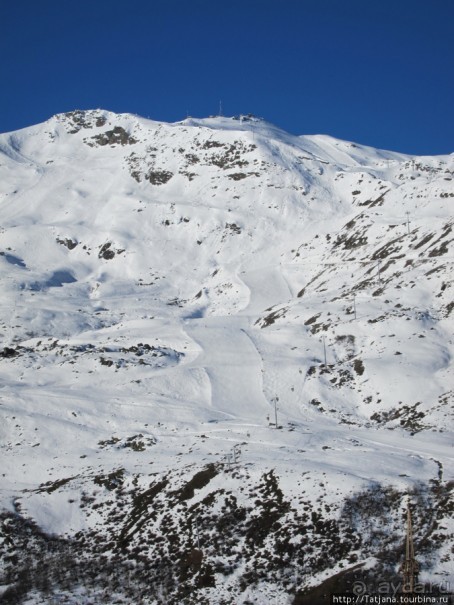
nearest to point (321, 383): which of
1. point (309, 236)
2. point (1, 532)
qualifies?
point (1, 532)

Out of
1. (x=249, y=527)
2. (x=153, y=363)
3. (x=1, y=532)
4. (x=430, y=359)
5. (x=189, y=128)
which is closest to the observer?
(x=249, y=527)

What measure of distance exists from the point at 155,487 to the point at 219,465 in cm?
475

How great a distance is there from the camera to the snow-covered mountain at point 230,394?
Result: 114ft

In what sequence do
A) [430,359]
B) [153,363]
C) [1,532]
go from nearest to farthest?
[1,532], [430,359], [153,363]

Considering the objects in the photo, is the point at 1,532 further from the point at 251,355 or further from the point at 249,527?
the point at 251,355

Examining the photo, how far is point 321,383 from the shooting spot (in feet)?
209

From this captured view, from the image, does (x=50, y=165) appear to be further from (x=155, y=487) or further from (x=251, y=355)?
(x=155, y=487)

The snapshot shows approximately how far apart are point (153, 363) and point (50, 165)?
13672 cm

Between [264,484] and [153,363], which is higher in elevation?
[153,363]

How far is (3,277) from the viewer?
123438mm

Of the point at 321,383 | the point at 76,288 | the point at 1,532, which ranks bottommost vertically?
the point at 1,532

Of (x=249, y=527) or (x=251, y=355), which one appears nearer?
(x=249, y=527)

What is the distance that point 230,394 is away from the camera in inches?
2552

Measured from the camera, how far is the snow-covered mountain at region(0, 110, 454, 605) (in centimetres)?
3475
